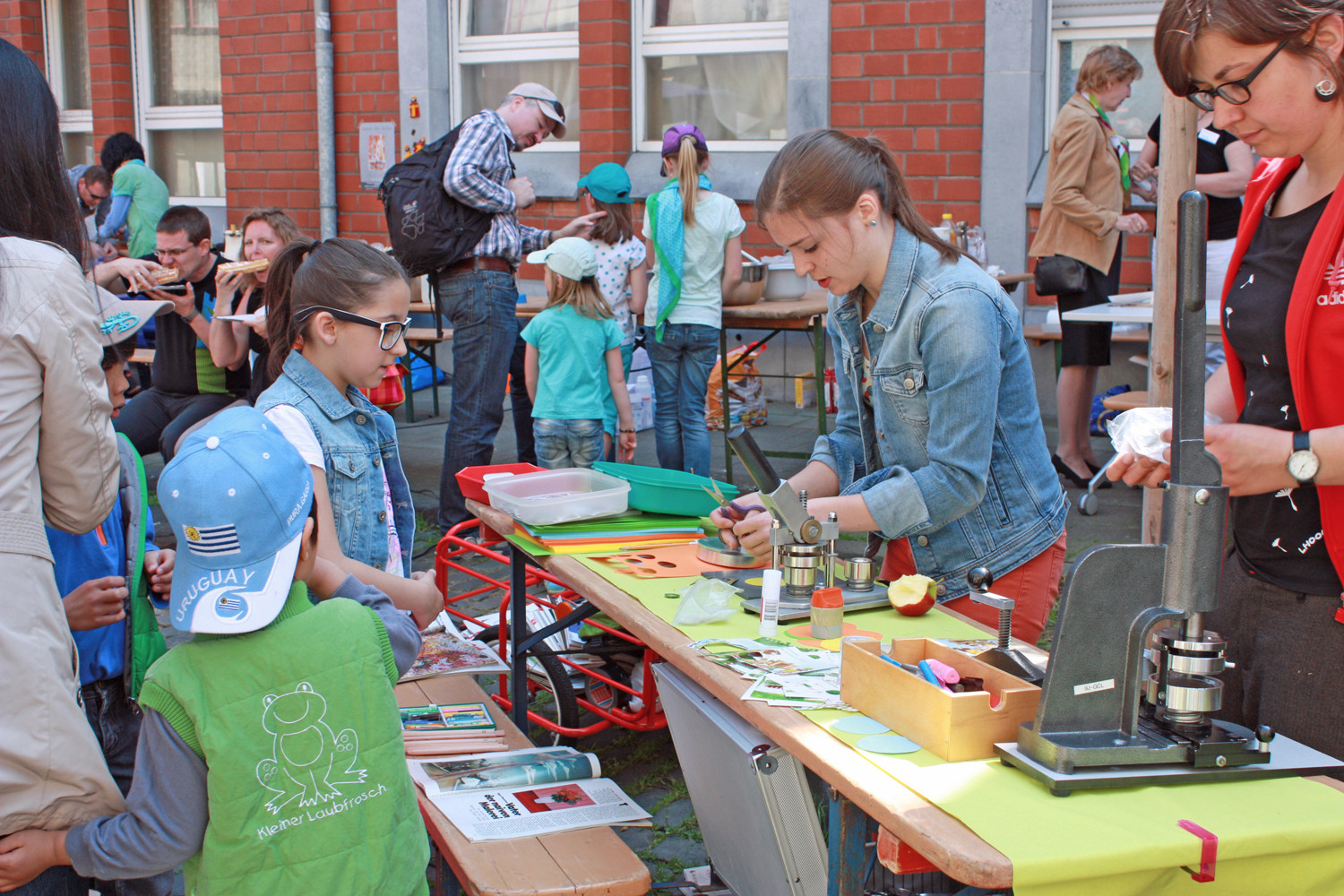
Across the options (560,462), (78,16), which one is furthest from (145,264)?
(78,16)

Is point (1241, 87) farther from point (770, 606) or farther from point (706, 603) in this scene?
point (706, 603)

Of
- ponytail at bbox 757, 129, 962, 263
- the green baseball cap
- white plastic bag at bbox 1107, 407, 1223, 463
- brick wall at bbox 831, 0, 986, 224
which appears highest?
brick wall at bbox 831, 0, 986, 224

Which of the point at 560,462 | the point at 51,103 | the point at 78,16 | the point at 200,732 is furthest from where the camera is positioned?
the point at 78,16

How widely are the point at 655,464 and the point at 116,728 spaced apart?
4.69m

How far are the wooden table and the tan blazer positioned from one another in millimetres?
4333

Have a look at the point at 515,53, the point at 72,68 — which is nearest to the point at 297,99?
the point at 515,53

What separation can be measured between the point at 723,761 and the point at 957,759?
25.1 inches

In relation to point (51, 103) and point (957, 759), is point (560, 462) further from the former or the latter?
point (957, 759)

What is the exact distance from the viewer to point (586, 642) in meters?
3.71

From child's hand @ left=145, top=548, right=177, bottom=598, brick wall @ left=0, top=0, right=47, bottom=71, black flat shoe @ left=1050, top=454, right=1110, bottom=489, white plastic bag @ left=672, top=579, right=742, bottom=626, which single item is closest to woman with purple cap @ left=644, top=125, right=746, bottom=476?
black flat shoe @ left=1050, top=454, right=1110, bottom=489

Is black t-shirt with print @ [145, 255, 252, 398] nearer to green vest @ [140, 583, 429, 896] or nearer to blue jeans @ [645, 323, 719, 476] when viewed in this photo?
blue jeans @ [645, 323, 719, 476]

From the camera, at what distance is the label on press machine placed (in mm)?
1404

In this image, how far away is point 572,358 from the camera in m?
5.23

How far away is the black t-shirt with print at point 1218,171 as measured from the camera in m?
5.48
